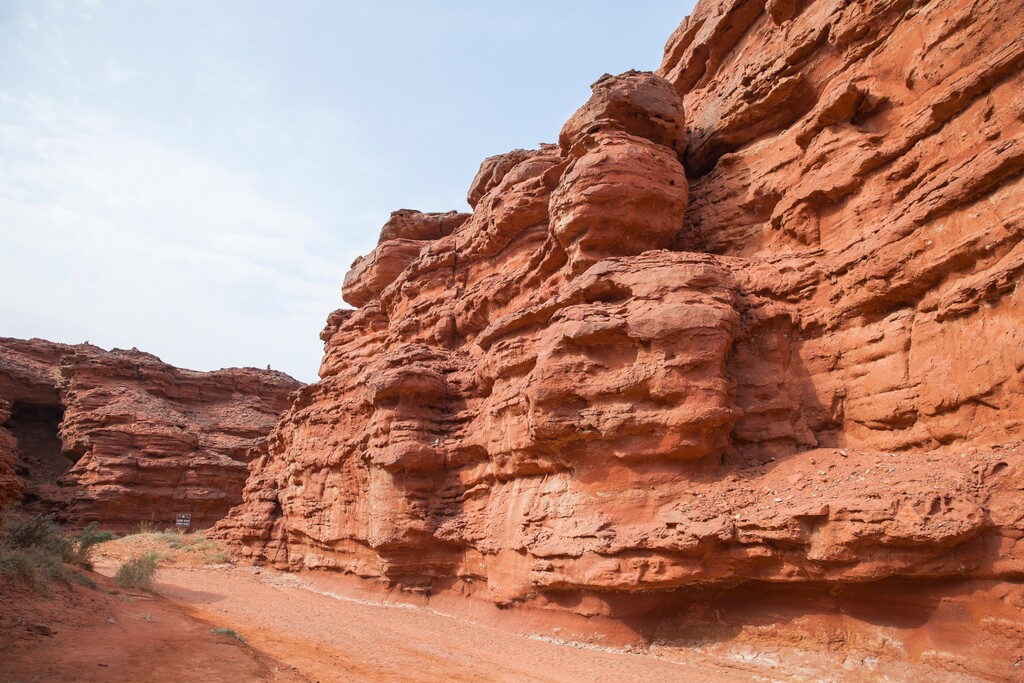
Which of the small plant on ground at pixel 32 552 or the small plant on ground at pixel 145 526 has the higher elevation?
the small plant on ground at pixel 32 552

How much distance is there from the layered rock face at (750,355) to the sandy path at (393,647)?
3.71 ft

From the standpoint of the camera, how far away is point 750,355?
1134cm

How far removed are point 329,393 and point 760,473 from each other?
58.6ft

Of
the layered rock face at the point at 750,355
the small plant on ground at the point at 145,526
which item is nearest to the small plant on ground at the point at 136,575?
the layered rock face at the point at 750,355

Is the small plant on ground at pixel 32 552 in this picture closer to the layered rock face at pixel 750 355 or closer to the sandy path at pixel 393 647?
the sandy path at pixel 393 647

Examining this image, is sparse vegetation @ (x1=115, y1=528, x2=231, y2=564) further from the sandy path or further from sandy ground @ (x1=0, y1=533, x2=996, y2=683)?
sandy ground @ (x1=0, y1=533, x2=996, y2=683)

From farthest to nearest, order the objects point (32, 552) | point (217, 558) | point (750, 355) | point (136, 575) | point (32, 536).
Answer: point (217, 558) → point (136, 575) → point (32, 536) → point (32, 552) → point (750, 355)

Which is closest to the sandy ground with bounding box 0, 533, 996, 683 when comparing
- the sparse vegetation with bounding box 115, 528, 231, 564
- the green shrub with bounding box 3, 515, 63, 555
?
the green shrub with bounding box 3, 515, 63, 555

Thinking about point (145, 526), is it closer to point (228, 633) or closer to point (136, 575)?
point (136, 575)

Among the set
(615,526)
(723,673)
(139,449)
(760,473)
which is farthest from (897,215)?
(139,449)

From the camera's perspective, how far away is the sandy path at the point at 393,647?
28.7 feet

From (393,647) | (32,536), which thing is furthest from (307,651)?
(32,536)

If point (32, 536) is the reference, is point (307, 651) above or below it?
below

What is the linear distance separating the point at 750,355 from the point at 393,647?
8511 mm
